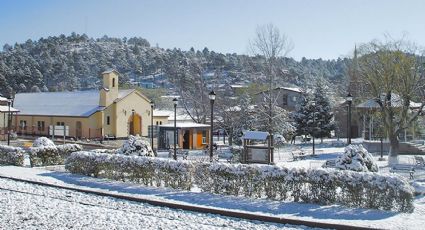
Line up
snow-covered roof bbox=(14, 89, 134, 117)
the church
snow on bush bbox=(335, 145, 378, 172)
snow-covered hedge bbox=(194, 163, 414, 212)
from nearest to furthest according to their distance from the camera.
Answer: snow-covered hedge bbox=(194, 163, 414, 212) → snow on bush bbox=(335, 145, 378, 172) → the church → snow-covered roof bbox=(14, 89, 134, 117)

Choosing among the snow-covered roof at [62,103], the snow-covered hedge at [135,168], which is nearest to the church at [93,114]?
the snow-covered roof at [62,103]

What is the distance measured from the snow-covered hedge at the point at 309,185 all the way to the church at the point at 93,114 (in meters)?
32.4

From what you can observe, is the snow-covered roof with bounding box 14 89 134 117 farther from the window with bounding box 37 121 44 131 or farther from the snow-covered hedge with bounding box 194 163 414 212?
the snow-covered hedge with bounding box 194 163 414 212

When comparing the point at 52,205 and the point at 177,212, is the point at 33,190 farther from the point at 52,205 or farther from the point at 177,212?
the point at 177,212

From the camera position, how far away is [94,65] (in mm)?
146000

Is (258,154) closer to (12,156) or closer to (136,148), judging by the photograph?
(136,148)

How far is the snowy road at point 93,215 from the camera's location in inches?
423

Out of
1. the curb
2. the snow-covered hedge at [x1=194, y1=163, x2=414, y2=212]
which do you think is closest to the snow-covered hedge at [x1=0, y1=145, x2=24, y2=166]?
the curb

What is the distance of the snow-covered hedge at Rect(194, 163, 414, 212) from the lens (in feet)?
42.0

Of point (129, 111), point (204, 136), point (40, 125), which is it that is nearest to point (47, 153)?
point (204, 136)

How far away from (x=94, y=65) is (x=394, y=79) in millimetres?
125095

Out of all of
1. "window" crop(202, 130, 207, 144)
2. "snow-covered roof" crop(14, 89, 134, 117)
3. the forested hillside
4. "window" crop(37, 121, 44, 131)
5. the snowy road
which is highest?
the forested hillside

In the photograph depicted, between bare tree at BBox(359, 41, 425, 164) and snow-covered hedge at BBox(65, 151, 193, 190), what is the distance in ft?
54.1

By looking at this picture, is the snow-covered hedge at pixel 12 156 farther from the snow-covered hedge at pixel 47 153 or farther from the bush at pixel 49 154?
the bush at pixel 49 154
